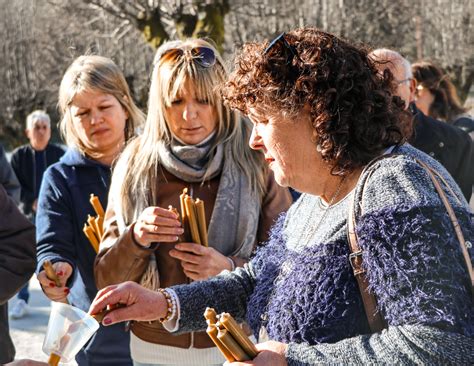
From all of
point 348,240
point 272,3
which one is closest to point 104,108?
point 348,240

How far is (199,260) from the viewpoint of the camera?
2748mm

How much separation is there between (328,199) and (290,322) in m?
0.35

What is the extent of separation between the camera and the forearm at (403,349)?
1616 mm

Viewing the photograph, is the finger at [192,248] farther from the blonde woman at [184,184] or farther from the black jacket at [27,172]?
the black jacket at [27,172]

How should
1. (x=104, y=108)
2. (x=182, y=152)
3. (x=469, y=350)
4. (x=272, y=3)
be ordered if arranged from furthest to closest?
(x=272, y=3) → (x=104, y=108) → (x=182, y=152) → (x=469, y=350)

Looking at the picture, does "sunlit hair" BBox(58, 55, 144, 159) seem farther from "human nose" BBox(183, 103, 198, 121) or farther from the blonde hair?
"human nose" BBox(183, 103, 198, 121)

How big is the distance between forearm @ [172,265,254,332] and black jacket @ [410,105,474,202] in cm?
234

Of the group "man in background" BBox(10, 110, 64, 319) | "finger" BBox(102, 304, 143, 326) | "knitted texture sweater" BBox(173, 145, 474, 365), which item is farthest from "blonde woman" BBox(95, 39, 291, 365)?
"man in background" BBox(10, 110, 64, 319)

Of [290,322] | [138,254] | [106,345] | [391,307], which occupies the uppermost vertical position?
[391,307]

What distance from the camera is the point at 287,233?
221 cm

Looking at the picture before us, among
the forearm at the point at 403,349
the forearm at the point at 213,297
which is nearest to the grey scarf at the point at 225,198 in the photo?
the forearm at the point at 213,297

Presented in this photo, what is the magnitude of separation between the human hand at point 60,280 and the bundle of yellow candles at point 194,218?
2.36ft

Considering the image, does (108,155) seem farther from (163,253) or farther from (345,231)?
(345,231)

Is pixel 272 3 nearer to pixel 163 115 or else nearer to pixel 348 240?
pixel 163 115
